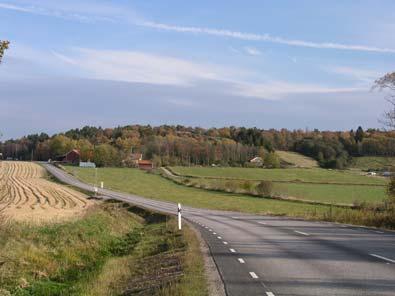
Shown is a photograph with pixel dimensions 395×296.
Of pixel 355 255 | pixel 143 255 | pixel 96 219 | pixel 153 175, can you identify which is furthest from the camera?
pixel 153 175

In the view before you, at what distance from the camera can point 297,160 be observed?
17912cm

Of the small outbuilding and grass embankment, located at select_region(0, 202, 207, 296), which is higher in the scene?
the small outbuilding

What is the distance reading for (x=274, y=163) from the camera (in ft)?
550

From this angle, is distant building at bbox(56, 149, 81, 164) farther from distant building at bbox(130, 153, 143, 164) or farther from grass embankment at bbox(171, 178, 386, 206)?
grass embankment at bbox(171, 178, 386, 206)

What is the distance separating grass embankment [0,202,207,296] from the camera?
13945 millimetres

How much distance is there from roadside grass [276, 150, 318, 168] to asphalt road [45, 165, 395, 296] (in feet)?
487

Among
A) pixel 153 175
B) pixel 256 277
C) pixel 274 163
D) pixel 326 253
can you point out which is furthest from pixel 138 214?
pixel 274 163

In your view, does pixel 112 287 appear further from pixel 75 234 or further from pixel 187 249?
pixel 75 234

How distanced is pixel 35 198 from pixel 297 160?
402 feet

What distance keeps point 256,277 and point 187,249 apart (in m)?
6.75

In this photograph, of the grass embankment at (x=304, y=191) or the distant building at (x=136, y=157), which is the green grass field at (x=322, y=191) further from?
the distant building at (x=136, y=157)

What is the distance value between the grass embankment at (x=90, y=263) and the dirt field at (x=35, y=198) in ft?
5.60

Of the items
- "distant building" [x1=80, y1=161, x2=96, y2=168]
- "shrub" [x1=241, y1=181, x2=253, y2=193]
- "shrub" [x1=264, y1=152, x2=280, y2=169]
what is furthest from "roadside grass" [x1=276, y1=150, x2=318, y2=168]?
"shrub" [x1=241, y1=181, x2=253, y2=193]

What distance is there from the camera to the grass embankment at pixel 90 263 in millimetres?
13945
